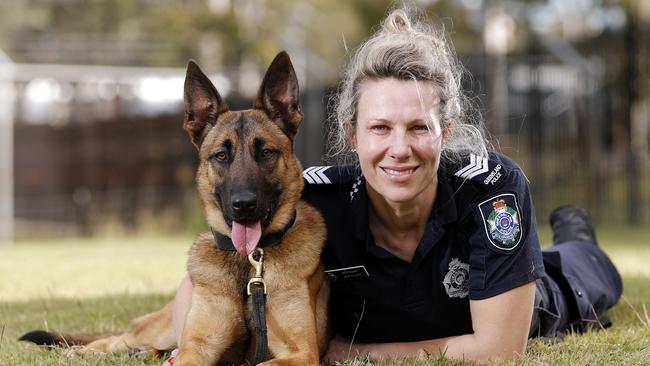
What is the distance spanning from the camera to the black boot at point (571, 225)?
568cm

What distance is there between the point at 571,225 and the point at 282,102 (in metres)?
2.66

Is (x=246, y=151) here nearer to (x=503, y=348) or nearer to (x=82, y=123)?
(x=503, y=348)

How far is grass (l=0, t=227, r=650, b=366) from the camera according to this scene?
383cm

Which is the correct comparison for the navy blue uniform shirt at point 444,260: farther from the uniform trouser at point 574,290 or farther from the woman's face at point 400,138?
the uniform trouser at point 574,290

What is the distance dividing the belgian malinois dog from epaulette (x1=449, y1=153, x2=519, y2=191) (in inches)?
29.2

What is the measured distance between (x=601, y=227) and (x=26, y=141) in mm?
11510

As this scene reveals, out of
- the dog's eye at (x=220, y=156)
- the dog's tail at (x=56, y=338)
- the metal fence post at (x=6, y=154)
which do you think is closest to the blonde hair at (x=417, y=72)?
the dog's eye at (x=220, y=156)

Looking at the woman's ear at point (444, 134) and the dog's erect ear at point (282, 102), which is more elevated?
the dog's erect ear at point (282, 102)

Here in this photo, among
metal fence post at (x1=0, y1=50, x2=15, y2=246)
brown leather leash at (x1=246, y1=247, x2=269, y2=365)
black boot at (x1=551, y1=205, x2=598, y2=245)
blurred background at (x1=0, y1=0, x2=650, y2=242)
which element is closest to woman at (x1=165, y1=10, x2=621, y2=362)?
brown leather leash at (x1=246, y1=247, x2=269, y2=365)

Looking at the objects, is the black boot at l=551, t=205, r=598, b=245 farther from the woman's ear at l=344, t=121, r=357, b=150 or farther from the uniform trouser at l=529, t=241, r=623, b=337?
the woman's ear at l=344, t=121, r=357, b=150

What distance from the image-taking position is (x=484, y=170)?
383 cm

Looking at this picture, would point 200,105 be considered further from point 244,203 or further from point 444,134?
point 444,134

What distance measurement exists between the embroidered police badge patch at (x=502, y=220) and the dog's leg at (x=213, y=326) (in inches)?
46.0

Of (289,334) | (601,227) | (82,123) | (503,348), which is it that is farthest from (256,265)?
(82,123)
